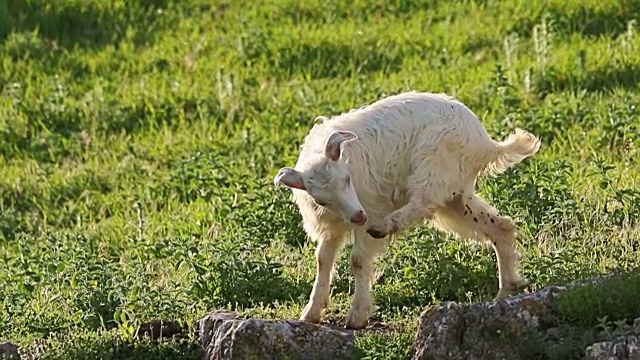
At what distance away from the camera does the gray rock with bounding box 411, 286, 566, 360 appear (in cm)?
712

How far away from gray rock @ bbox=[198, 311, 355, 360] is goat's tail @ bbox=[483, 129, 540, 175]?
5.63 feet

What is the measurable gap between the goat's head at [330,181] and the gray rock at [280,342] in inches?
26.9

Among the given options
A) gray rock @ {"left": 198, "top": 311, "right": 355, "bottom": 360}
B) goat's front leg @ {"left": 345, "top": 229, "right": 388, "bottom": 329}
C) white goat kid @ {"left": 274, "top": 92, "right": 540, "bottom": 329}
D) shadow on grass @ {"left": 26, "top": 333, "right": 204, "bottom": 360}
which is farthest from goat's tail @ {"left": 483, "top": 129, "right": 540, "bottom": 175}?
shadow on grass @ {"left": 26, "top": 333, "right": 204, "bottom": 360}

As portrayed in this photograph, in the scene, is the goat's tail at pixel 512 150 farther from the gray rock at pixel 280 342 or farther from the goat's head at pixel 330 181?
the gray rock at pixel 280 342

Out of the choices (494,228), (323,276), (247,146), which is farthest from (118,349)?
(247,146)

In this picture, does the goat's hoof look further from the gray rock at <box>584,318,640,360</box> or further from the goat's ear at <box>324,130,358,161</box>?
the gray rock at <box>584,318,640,360</box>

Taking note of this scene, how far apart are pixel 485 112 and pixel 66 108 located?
4350 millimetres

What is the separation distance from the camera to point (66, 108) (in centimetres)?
1448

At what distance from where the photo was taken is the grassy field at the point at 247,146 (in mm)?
9078

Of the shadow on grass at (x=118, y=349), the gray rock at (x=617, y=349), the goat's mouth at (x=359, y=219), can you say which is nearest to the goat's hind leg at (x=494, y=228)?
the goat's mouth at (x=359, y=219)

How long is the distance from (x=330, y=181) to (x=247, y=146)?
16.6 feet

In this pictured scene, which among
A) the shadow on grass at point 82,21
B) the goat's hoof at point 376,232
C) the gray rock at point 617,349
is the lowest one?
the shadow on grass at point 82,21

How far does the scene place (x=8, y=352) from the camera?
8.20 m

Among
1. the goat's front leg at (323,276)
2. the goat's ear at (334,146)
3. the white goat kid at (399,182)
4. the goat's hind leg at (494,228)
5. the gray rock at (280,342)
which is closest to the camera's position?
the gray rock at (280,342)
